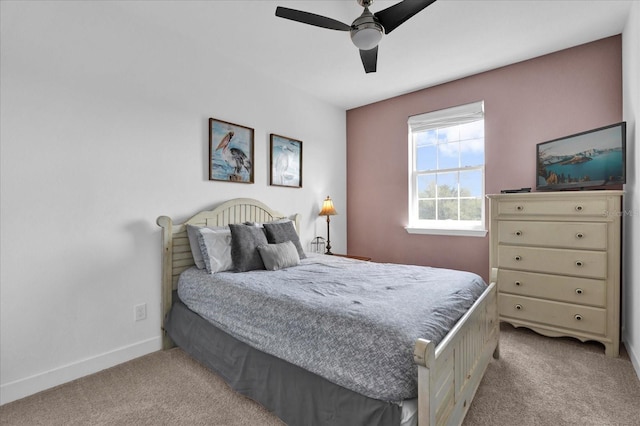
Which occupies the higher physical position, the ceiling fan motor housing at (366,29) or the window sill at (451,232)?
the ceiling fan motor housing at (366,29)

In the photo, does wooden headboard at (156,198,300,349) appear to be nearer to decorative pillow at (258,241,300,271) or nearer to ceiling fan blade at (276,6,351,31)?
decorative pillow at (258,241,300,271)

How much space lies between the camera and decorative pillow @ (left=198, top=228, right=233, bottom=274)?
238 centimetres

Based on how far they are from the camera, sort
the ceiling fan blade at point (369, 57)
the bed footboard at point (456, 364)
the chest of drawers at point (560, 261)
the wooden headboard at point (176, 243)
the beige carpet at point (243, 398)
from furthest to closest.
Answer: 1. the wooden headboard at point (176, 243)
2. the chest of drawers at point (560, 261)
3. the ceiling fan blade at point (369, 57)
4. the beige carpet at point (243, 398)
5. the bed footboard at point (456, 364)

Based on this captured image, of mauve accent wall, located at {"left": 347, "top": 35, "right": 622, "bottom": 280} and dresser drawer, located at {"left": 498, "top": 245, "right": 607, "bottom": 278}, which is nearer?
dresser drawer, located at {"left": 498, "top": 245, "right": 607, "bottom": 278}

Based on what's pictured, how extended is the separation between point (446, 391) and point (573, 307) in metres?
1.93

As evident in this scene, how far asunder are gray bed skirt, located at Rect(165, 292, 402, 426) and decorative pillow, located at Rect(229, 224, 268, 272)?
49cm

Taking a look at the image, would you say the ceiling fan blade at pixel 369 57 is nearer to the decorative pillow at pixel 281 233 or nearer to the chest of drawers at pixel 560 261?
the decorative pillow at pixel 281 233

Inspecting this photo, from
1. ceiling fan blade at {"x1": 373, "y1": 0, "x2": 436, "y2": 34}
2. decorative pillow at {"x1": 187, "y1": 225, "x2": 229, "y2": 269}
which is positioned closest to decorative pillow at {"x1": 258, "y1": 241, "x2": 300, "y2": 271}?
decorative pillow at {"x1": 187, "y1": 225, "x2": 229, "y2": 269}

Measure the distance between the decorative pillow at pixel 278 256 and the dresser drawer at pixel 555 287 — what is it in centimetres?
194

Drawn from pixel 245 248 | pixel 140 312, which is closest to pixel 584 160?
pixel 245 248

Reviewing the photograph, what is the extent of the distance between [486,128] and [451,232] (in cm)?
123

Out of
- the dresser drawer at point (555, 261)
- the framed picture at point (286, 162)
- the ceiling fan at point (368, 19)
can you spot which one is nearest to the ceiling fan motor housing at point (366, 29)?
the ceiling fan at point (368, 19)

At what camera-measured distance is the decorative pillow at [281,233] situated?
2826mm

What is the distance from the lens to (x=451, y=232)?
360cm
